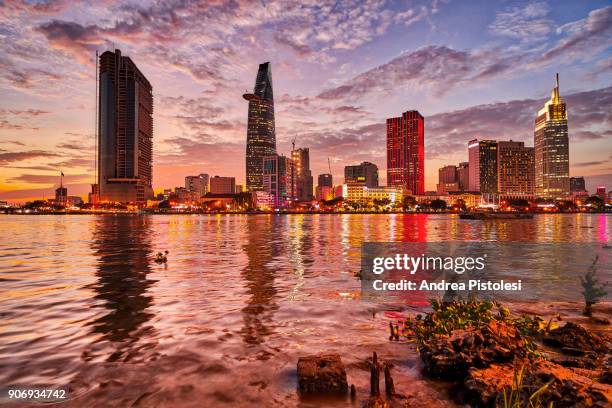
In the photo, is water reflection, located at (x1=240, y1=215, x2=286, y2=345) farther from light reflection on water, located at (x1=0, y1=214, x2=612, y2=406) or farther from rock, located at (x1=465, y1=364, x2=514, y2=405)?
rock, located at (x1=465, y1=364, x2=514, y2=405)

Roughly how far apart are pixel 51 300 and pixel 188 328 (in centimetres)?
1042

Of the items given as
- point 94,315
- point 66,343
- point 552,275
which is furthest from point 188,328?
point 552,275

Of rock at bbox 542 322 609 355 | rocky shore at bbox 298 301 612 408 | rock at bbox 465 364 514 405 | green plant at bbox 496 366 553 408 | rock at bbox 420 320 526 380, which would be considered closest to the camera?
green plant at bbox 496 366 553 408

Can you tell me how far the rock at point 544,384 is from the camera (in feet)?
24.1

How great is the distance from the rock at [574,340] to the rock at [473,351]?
2.69 meters

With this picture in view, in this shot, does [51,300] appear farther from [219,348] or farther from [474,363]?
[474,363]

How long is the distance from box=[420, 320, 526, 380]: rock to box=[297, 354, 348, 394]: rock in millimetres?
2596

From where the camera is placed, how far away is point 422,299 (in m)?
19.0

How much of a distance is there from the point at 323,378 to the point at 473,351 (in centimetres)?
396

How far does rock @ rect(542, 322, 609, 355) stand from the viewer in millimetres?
11227

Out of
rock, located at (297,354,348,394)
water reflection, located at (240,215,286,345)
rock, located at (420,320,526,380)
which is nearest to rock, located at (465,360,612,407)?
rock, located at (420,320,526,380)

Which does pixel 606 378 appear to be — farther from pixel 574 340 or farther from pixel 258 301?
pixel 258 301

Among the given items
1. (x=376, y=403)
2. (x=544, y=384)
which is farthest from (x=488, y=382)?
(x=376, y=403)

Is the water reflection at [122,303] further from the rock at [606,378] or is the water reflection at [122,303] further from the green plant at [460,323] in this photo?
the rock at [606,378]
